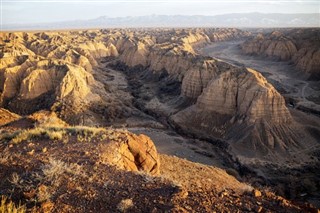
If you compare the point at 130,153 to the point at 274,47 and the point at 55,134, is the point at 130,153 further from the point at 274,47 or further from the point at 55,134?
the point at 274,47

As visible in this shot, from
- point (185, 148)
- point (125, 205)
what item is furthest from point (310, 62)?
point (125, 205)

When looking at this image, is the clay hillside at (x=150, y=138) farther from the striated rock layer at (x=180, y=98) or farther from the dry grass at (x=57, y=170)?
the striated rock layer at (x=180, y=98)

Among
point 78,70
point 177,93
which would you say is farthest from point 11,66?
point 177,93

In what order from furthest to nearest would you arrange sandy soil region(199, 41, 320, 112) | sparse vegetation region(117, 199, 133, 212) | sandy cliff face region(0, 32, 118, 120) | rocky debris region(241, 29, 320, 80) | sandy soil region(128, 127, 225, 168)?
rocky debris region(241, 29, 320, 80), sandy soil region(199, 41, 320, 112), sandy cliff face region(0, 32, 118, 120), sandy soil region(128, 127, 225, 168), sparse vegetation region(117, 199, 133, 212)

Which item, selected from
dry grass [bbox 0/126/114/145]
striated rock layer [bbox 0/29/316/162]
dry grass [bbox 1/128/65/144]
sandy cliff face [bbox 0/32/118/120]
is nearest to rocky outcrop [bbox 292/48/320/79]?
striated rock layer [bbox 0/29/316/162]

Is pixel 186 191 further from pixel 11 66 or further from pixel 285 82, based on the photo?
pixel 285 82

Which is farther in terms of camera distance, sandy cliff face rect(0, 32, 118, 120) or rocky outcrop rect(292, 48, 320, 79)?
rocky outcrop rect(292, 48, 320, 79)

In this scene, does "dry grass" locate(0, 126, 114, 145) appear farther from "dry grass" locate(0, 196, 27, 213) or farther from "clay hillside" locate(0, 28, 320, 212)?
"dry grass" locate(0, 196, 27, 213)
